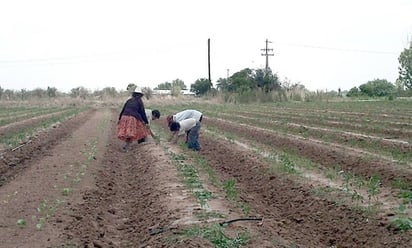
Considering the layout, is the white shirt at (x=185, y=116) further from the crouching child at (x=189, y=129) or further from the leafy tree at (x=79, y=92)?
the leafy tree at (x=79, y=92)

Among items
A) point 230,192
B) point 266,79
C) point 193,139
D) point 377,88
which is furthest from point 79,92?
Answer: point 230,192

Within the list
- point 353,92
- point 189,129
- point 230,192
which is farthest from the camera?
point 353,92

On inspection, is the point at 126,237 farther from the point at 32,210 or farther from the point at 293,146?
the point at 293,146

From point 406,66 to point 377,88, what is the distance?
4554 mm

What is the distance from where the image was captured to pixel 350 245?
718cm

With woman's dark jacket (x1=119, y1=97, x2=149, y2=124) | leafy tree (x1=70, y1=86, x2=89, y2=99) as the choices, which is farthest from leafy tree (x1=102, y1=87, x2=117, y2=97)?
woman's dark jacket (x1=119, y1=97, x2=149, y2=124)

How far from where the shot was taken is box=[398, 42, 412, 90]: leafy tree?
7144 cm

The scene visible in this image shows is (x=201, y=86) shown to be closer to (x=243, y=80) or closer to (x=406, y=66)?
(x=243, y=80)

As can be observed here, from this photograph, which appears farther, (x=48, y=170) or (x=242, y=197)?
(x=48, y=170)

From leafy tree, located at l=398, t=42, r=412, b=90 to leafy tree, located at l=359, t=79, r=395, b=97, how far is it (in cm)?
195

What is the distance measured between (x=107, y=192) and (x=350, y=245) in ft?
14.9

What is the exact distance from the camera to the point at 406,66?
71688mm

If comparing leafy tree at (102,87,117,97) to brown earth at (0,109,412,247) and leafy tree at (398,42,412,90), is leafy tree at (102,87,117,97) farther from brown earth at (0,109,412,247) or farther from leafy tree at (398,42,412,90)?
brown earth at (0,109,412,247)

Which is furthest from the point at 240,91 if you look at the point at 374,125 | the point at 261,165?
the point at 261,165
